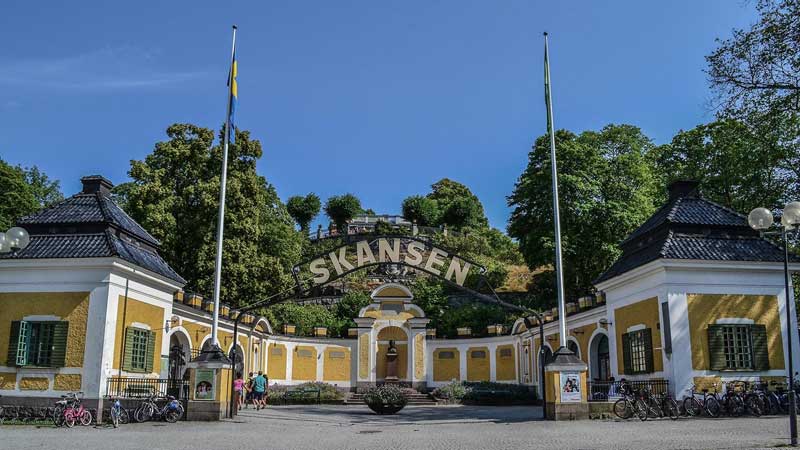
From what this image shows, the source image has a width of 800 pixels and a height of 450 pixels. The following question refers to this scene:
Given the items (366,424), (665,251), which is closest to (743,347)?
(665,251)

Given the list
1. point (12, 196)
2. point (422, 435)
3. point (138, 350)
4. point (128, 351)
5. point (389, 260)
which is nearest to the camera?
point (422, 435)

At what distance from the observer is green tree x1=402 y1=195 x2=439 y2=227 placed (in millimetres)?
74562

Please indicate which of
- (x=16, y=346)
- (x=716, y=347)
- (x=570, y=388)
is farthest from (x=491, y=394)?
(x=16, y=346)

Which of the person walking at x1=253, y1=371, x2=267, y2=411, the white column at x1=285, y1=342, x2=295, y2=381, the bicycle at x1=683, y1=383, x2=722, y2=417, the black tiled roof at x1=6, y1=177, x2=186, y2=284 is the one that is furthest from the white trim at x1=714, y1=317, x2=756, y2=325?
the white column at x1=285, y1=342, x2=295, y2=381

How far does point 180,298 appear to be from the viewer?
2316 centimetres

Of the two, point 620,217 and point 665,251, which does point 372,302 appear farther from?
point 665,251

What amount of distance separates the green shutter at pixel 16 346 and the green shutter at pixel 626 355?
1787cm

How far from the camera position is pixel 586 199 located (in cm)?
3491

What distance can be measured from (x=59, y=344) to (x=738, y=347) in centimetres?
1920

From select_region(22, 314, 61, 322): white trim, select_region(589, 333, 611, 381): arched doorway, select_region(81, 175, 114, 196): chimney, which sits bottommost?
select_region(589, 333, 611, 381): arched doorway

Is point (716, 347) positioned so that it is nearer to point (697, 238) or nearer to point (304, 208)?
point (697, 238)

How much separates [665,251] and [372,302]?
22397 mm

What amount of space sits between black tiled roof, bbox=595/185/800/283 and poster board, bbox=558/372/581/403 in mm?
4243

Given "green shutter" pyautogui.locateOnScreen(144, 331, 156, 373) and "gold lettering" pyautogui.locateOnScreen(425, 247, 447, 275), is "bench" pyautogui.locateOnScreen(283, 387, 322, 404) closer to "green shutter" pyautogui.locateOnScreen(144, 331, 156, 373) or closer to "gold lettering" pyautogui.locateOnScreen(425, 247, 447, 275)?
"green shutter" pyautogui.locateOnScreen(144, 331, 156, 373)
